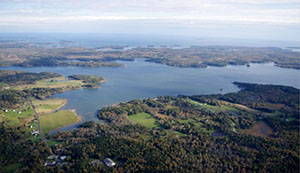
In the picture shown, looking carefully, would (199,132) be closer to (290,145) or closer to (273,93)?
(290,145)

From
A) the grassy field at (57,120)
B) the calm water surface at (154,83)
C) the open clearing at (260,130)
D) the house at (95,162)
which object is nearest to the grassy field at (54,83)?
the calm water surface at (154,83)

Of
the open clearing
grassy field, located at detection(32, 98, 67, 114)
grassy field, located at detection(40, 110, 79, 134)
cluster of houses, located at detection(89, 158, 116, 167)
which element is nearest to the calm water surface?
grassy field, located at detection(40, 110, 79, 134)

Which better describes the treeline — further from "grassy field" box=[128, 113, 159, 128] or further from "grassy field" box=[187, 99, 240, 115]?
"grassy field" box=[187, 99, 240, 115]

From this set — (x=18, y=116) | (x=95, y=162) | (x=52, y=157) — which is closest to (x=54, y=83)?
(x=18, y=116)

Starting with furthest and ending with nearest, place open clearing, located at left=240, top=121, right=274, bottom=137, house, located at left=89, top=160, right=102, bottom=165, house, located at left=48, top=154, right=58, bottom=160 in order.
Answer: open clearing, located at left=240, top=121, right=274, bottom=137 → house, located at left=48, top=154, right=58, bottom=160 → house, located at left=89, top=160, right=102, bottom=165

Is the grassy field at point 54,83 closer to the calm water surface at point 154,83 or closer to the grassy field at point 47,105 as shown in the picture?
the calm water surface at point 154,83

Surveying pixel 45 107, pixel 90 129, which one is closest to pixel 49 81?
pixel 45 107
